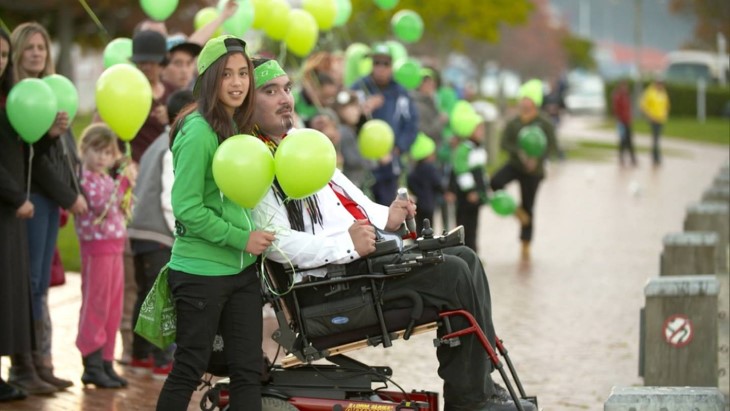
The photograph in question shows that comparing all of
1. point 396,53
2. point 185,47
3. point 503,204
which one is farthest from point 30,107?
point 503,204

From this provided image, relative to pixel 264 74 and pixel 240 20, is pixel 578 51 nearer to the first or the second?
pixel 240 20

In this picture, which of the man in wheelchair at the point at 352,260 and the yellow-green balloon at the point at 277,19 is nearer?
the man in wheelchair at the point at 352,260

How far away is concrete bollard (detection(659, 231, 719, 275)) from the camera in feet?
38.4

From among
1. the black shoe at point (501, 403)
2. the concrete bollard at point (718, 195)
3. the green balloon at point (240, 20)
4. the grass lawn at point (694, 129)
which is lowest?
the grass lawn at point (694, 129)

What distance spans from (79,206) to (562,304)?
18.9ft

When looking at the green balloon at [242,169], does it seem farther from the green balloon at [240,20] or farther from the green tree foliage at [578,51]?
the green tree foliage at [578,51]

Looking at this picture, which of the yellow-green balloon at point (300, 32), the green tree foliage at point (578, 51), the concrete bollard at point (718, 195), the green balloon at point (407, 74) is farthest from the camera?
the green tree foliage at point (578, 51)

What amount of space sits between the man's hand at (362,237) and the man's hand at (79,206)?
8.41ft

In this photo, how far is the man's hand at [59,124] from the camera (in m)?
8.77

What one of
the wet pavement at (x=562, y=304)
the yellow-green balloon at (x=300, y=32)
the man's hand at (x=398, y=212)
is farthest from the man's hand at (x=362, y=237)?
the yellow-green balloon at (x=300, y=32)

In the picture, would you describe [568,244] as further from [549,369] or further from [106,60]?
[106,60]

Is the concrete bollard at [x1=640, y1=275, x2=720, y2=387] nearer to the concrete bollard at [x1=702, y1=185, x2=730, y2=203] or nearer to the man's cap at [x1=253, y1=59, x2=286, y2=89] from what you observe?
the man's cap at [x1=253, y1=59, x2=286, y2=89]

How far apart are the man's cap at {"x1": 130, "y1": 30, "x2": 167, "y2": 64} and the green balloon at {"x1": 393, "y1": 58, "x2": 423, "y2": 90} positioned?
5.51 meters

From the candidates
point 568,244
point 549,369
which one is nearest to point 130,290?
point 549,369
